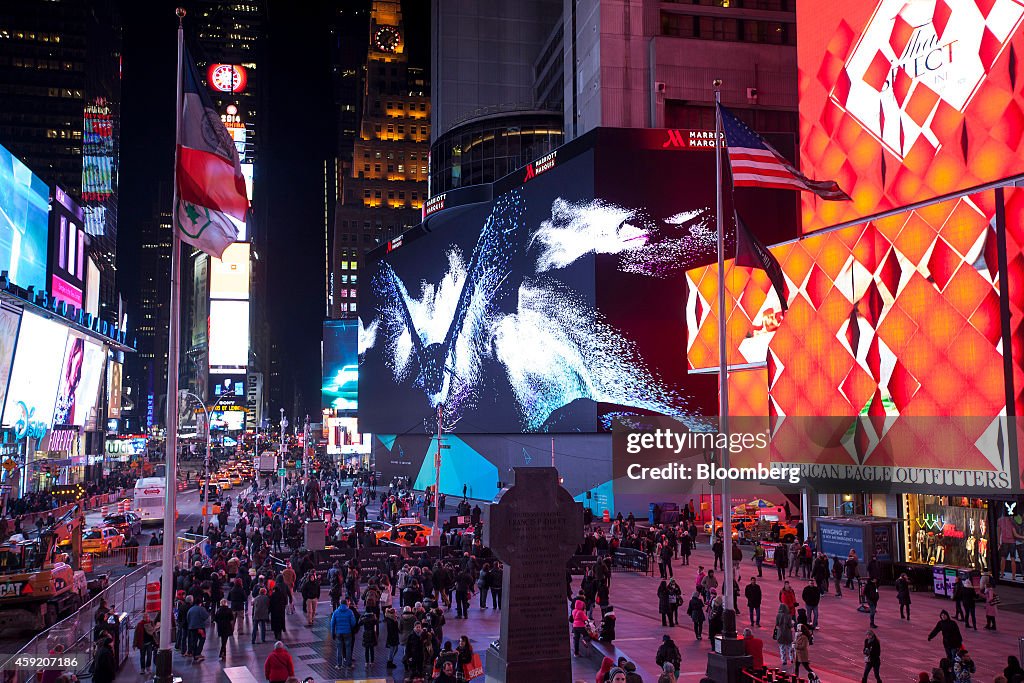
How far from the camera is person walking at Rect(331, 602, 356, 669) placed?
1922 centimetres

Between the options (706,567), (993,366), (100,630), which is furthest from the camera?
(706,567)

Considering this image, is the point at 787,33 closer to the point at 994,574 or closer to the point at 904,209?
the point at 904,209

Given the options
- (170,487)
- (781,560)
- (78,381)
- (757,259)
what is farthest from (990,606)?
(78,381)

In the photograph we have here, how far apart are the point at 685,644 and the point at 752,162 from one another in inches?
432

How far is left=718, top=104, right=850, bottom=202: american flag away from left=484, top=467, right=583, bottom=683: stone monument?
826cm

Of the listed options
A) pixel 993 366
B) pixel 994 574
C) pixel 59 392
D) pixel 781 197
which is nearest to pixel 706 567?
pixel 994 574

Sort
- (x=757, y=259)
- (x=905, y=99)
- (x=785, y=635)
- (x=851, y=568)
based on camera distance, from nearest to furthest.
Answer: (x=785, y=635)
(x=757, y=259)
(x=851, y=568)
(x=905, y=99)

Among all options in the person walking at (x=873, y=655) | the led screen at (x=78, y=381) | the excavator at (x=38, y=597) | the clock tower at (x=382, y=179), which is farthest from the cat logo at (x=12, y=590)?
the clock tower at (x=382, y=179)

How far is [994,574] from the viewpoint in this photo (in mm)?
30141

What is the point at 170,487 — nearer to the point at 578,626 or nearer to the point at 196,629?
the point at 196,629

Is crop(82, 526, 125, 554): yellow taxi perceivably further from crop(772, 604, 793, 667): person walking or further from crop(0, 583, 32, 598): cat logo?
crop(772, 604, 793, 667): person walking

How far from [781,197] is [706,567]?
33.5 meters

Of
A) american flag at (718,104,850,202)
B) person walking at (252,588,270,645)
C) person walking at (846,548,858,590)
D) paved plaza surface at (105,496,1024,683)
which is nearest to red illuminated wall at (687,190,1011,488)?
person walking at (846,548,858,590)

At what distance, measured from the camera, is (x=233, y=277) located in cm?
19638
